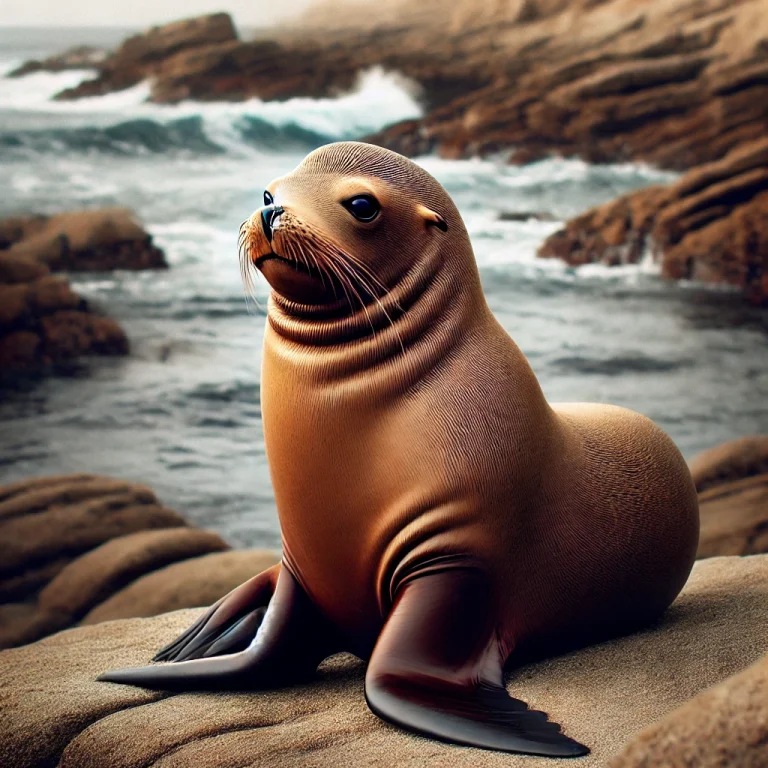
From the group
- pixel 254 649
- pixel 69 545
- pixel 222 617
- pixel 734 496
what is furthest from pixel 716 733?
pixel 734 496

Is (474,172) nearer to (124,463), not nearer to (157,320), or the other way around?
(157,320)

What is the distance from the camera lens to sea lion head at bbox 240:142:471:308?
2420mm

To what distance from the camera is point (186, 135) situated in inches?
274

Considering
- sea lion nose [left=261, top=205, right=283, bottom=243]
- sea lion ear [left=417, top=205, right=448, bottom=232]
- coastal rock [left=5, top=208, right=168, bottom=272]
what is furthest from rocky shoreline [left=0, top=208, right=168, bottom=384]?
sea lion ear [left=417, top=205, right=448, bottom=232]

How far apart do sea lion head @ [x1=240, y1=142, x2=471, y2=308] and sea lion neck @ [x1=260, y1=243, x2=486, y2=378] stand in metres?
0.02

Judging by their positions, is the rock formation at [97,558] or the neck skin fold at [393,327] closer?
the neck skin fold at [393,327]

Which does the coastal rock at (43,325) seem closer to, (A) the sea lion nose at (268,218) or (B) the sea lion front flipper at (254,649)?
(B) the sea lion front flipper at (254,649)

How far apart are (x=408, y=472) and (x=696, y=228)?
525cm

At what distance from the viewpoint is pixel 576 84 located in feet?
24.7

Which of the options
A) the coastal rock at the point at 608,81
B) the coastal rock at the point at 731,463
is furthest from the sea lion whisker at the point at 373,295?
the coastal rock at the point at 608,81

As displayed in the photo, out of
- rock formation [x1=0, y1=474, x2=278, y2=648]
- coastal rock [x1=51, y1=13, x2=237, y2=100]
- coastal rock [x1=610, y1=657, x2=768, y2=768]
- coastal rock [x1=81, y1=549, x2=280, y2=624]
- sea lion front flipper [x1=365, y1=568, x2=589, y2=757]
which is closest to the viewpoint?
coastal rock [x1=610, y1=657, x2=768, y2=768]

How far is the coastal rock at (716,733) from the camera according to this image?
1.57 m

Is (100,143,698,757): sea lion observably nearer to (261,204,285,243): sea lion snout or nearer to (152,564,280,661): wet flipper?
(261,204,285,243): sea lion snout

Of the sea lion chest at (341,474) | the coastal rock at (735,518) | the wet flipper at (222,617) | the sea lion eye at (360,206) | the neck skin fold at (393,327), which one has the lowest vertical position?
the coastal rock at (735,518)
